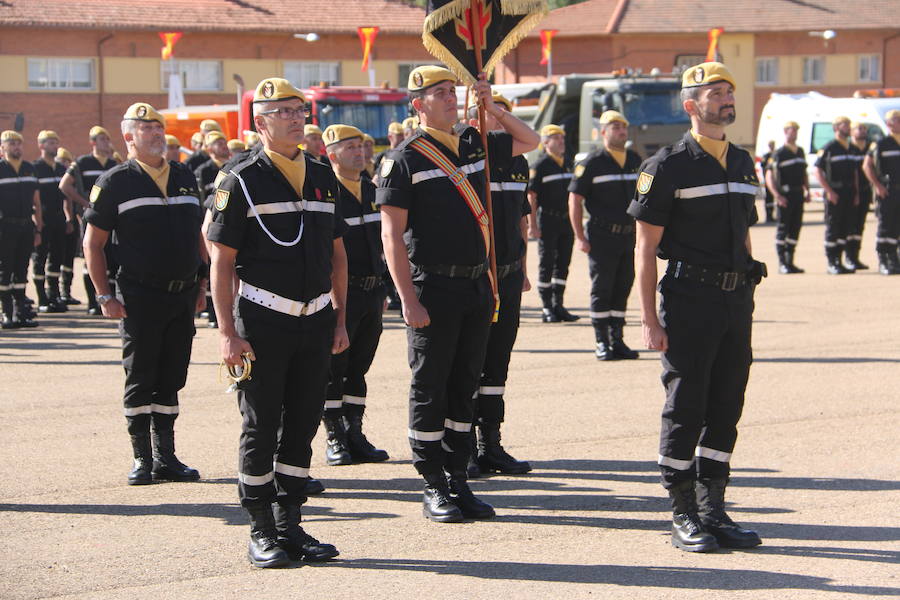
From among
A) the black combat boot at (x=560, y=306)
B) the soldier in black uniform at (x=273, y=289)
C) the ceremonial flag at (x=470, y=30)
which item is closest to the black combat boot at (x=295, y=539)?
the soldier in black uniform at (x=273, y=289)

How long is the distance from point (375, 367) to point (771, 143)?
764 inches

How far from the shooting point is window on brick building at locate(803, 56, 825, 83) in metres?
54.4

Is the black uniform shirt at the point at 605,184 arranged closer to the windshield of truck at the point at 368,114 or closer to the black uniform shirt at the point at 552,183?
the black uniform shirt at the point at 552,183

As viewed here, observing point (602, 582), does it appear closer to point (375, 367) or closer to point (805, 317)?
point (375, 367)

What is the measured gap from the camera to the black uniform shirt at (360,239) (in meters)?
8.48

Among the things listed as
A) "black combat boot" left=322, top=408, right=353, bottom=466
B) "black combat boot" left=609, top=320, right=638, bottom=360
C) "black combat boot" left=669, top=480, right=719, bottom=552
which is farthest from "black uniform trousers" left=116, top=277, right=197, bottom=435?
"black combat boot" left=609, top=320, right=638, bottom=360

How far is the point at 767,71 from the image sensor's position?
54.1 meters

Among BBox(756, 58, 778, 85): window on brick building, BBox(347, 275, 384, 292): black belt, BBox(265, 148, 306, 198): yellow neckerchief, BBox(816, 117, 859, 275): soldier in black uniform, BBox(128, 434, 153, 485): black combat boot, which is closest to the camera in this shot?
BBox(265, 148, 306, 198): yellow neckerchief

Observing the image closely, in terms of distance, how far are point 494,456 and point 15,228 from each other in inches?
367

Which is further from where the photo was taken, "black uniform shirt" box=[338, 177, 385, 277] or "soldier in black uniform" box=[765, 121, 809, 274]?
"soldier in black uniform" box=[765, 121, 809, 274]

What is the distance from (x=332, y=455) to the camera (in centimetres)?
834

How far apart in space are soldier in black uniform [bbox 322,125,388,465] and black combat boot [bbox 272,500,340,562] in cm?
206

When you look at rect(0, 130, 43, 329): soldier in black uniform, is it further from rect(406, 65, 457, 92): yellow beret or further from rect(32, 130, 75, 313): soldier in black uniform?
rect(406, 65, 457, 92): yellow beret

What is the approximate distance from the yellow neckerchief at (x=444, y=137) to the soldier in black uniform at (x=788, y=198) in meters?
13.1
